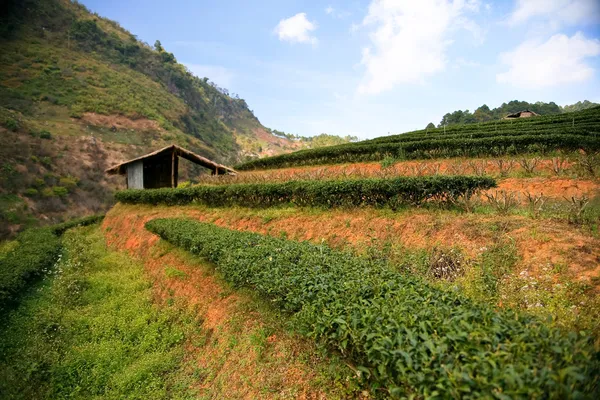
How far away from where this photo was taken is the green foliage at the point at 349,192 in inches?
Result: 346

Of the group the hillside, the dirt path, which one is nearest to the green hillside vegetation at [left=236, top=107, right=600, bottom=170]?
the dirt path

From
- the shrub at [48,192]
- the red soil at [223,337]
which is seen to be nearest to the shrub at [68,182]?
the shrub at [48,192]

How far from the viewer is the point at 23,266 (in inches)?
429

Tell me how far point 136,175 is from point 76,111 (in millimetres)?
35042

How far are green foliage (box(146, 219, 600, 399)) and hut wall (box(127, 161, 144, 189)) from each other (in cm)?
2198

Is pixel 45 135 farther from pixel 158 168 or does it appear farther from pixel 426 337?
pixel 426 337

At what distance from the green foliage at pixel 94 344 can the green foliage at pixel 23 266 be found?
561 millimetres

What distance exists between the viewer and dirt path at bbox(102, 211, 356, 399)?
438cm

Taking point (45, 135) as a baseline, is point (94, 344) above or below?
below

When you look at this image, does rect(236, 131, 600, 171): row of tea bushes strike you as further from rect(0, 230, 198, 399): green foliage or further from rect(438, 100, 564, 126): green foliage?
rect(438, 100, 564, 126): green foliage

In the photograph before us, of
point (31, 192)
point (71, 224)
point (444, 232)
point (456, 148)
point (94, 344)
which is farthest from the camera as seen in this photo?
point (31, 192)

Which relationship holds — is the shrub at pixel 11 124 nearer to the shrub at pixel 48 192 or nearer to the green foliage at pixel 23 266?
the shrub at pixel 48 192

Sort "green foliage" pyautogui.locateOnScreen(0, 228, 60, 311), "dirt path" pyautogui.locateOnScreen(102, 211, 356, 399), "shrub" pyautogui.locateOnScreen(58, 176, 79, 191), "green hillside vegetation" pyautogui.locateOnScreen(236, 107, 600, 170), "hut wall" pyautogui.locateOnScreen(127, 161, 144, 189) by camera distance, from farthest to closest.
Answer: "shrub" pyautogui.locateOnScreen(58, 176, 79, 191), "hut wall" pyautogui.locateOnScreen(127, 161, 144, 189), "green hillside vegetation" pyautogui.locateOnScreen(236, 107, 600, 170), "green foliage" pyautogui.locateOnScreen(0, 228, 60, 311), "dirt path" pyautogui.locateOnScreen(102, 211, 356, 399)

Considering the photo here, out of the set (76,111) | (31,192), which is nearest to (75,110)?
(76,111)
